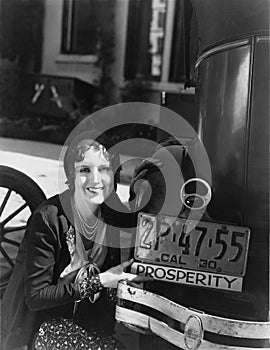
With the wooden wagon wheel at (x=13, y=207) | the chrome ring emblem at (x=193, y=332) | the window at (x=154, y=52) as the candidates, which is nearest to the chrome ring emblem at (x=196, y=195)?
the chrome ring emblem at (x=193, y=332)

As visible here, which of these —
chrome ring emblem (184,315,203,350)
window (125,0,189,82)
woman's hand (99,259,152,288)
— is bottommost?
chrome ring emblem (184,315,203,350)

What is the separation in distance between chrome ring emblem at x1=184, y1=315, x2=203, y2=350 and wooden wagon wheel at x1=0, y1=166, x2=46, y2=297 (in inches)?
21.9

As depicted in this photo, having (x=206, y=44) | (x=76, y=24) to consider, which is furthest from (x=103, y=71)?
(x=206, y=44)

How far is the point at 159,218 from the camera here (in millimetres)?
1301

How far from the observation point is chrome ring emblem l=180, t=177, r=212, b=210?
129 centimetres

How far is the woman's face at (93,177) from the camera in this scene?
4.47 ft

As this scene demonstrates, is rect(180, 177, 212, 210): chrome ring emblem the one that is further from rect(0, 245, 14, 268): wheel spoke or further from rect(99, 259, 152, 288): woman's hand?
rect(0, 245, 14, 268): wheel spoke

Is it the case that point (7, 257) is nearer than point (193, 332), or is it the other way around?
point (193, 332)

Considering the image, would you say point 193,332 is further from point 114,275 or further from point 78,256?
point 78,256

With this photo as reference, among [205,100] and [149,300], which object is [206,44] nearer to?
[205,100]

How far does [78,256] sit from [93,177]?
22 centimetres

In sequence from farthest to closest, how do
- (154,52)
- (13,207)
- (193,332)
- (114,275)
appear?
(154,52) < (13,207) < (114,275) < (193,332)

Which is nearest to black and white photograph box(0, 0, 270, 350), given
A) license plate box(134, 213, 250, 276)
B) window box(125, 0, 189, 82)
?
license plate box(134, 213, 250, 276)

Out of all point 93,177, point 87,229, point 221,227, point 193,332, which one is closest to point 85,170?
point 93,177
